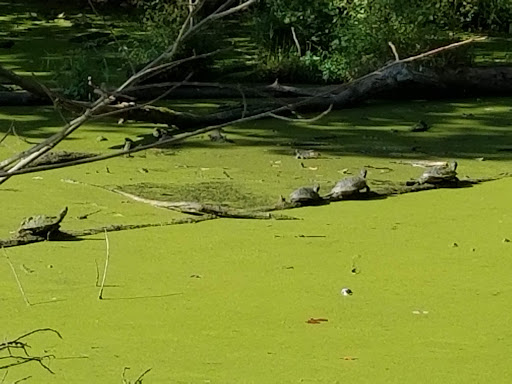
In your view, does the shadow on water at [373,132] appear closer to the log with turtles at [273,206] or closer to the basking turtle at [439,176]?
the log with turtles at [273,206]

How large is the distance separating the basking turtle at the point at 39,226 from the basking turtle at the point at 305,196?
Answer: 32.9 inches

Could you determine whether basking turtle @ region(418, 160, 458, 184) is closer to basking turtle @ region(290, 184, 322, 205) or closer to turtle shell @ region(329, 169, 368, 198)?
turtle shell @ region(329, 169, 368, 198)

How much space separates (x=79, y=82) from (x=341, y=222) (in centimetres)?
238

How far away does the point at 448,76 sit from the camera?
6262 millimetres

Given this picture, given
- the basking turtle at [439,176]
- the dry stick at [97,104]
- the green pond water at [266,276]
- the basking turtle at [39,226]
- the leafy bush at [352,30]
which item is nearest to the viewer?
the dry stick at [97,104]

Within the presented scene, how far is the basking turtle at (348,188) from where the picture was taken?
388 centimetres

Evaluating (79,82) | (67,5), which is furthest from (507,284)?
(67,5)

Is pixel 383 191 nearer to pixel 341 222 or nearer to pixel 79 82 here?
pixel 341 222

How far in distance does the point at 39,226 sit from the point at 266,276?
2.19ft

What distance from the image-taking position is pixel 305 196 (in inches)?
149

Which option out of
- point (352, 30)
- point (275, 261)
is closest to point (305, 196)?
point (275, 261)

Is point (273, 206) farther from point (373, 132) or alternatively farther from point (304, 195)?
point (373, 132)

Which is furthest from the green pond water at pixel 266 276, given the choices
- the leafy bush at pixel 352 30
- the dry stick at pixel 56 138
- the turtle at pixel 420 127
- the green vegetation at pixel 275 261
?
the leafy bush at pixel 352 30

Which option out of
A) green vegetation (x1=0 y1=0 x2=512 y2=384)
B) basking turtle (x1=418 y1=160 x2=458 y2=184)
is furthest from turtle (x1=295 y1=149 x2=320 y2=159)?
basking turtle (x1=418 y1=160 x2=458 y2=184)
